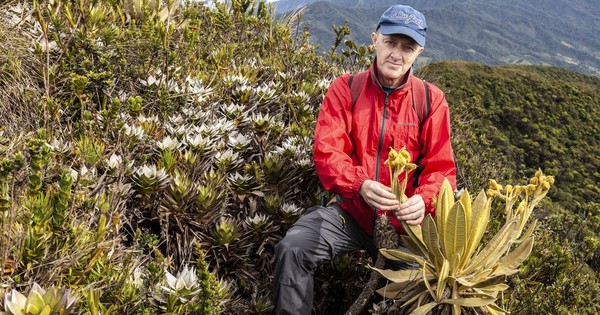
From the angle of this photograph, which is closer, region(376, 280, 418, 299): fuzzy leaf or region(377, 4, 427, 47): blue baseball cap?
region(376, 280, 418, 299): fuzzy leaf

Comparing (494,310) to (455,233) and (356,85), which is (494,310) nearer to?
(455,233)

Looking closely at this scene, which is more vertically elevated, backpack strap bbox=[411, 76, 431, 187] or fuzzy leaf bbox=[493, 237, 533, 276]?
backpack strap bbox=[411, 76, 431, 187]

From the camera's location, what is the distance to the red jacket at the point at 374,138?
239cm

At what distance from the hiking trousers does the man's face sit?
0.83m

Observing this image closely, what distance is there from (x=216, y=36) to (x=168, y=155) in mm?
3127

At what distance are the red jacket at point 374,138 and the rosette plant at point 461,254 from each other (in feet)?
1.12

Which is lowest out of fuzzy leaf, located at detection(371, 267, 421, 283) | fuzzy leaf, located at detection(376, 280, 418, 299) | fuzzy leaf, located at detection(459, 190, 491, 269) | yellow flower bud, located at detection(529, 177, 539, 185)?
fuzzy leaf, located at detection(376, 280, 418, 299)

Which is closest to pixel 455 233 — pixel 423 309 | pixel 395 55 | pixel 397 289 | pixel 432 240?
pixel 432 240

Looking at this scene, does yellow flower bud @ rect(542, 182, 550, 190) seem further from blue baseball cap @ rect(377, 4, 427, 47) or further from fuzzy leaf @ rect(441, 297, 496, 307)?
blue baseball cap @ rect(377, 4, 427, 47)

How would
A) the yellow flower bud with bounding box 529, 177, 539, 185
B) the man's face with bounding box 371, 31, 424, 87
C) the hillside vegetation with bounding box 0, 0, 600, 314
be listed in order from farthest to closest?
the man's face with bounding box 371, 31, 424, 87, the yellow flower bud with bounding box 529, 177, 539, 185, the hillside vegetation with bounding box 0, 0, 600, 314

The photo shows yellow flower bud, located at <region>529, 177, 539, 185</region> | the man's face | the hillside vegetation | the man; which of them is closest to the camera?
the hillside vegetation

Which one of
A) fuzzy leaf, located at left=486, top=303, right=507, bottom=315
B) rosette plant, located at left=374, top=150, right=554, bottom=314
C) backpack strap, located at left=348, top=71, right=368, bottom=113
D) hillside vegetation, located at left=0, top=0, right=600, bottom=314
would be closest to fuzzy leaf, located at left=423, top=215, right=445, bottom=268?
rosette plant, located at left=374, top=150, right=554, bottom=314

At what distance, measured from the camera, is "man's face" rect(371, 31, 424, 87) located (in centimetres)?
245

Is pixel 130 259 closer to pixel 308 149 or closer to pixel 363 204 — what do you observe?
pixel 363 204
